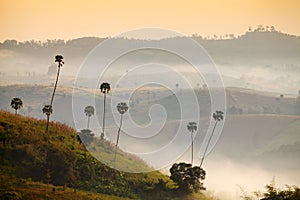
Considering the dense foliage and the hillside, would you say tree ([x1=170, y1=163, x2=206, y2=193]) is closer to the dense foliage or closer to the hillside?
the hillside

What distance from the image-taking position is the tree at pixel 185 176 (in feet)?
359

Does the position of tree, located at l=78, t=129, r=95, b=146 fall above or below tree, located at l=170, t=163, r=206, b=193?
above

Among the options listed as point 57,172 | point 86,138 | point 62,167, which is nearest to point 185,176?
point 62,167

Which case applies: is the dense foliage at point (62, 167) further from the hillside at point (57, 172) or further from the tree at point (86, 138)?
the tree at point (86, 138)

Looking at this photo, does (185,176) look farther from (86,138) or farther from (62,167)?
(86,138)

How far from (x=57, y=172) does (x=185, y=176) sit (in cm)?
2499

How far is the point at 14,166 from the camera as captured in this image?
104812mm

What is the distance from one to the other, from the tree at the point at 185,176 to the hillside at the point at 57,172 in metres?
2.01

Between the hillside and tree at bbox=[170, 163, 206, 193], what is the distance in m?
2.01

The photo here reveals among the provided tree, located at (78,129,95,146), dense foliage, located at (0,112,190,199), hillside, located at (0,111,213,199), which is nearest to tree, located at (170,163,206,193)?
hillside, located at (0,111,213,199)

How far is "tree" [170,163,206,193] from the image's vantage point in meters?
110

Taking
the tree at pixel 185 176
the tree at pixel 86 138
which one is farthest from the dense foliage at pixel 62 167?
the tree at pixel 86 138

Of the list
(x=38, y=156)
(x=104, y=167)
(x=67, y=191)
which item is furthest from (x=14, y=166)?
(x=104, y=167)

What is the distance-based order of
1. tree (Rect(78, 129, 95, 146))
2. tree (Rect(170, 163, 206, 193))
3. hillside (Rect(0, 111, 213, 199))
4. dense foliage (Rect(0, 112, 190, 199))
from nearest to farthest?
hillside (Rect(0, 111, 213, 199)) → dense foliage (Rect(0, 112, 190, 199)) → tree (Rect(170, 163, 206, 193)) → tree (Rect(78, 129, 95, 146))
